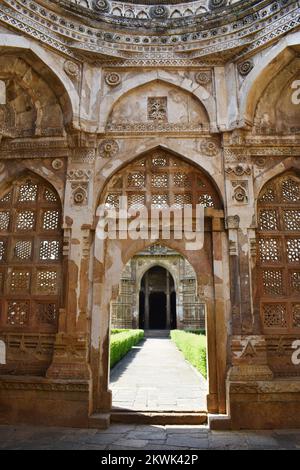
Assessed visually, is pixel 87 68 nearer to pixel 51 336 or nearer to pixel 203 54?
pixel 203 54

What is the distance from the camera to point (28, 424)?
5.66m

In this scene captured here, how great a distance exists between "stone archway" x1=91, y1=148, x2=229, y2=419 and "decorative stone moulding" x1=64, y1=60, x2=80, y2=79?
186cm

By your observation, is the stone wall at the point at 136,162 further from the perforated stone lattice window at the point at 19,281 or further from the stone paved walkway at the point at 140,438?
the stone paved walkway at the point at 140,438

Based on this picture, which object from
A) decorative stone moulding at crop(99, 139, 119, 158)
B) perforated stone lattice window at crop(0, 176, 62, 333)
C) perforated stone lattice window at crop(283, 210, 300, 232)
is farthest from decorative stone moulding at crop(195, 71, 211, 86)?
perforated stone lattice window at crop(0, 176, 62, 333)

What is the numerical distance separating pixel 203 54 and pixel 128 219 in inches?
127

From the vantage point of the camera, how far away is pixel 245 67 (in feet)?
21.7

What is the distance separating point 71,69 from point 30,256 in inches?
133

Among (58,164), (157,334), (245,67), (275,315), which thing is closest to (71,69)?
(58,164)

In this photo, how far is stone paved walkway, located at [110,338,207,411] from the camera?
6.67m

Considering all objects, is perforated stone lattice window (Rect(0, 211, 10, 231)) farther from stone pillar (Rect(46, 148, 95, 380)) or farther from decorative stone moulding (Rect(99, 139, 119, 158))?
decorative stone moulding (Rect(99, 139, 119, 158))

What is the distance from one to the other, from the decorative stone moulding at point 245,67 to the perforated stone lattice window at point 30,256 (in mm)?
3953

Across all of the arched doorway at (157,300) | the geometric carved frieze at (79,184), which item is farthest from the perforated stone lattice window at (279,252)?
the arched doorway at (157,300)

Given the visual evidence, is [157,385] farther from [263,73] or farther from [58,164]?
[263,73]
